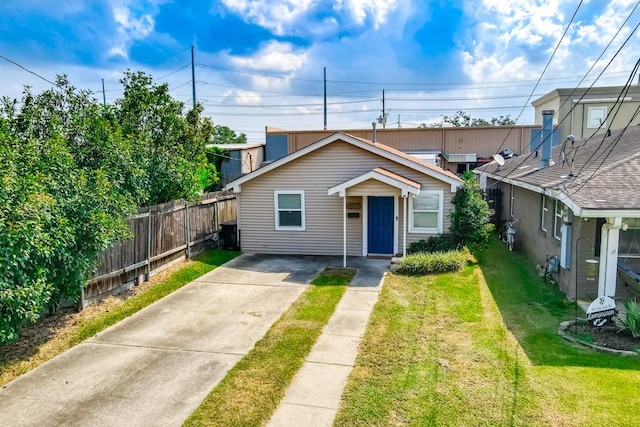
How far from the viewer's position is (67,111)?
35.9ft

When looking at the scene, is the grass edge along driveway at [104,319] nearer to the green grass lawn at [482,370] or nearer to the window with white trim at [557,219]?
the green grass lawn at [482,370]

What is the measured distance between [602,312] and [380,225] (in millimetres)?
7415

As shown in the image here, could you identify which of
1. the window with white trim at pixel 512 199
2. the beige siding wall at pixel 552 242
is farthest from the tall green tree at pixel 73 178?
the window with white trim at pixel 512 199

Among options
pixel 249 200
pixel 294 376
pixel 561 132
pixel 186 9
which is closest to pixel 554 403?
pixel 294 376

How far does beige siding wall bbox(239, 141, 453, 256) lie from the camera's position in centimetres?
1425

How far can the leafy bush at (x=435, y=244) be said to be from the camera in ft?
44.2

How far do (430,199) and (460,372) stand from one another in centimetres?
814

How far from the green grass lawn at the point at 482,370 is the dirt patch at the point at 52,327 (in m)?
5.29

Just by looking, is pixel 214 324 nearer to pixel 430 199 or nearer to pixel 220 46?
pixel 430 199

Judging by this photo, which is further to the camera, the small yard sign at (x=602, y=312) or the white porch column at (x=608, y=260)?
the white porch column at (x=608, y=260)

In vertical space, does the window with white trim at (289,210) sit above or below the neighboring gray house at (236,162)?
below

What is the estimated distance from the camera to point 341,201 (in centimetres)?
1452

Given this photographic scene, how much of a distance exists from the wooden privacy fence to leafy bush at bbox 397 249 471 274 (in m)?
6.42

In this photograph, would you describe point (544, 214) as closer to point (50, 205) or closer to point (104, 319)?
point (104, 319)
